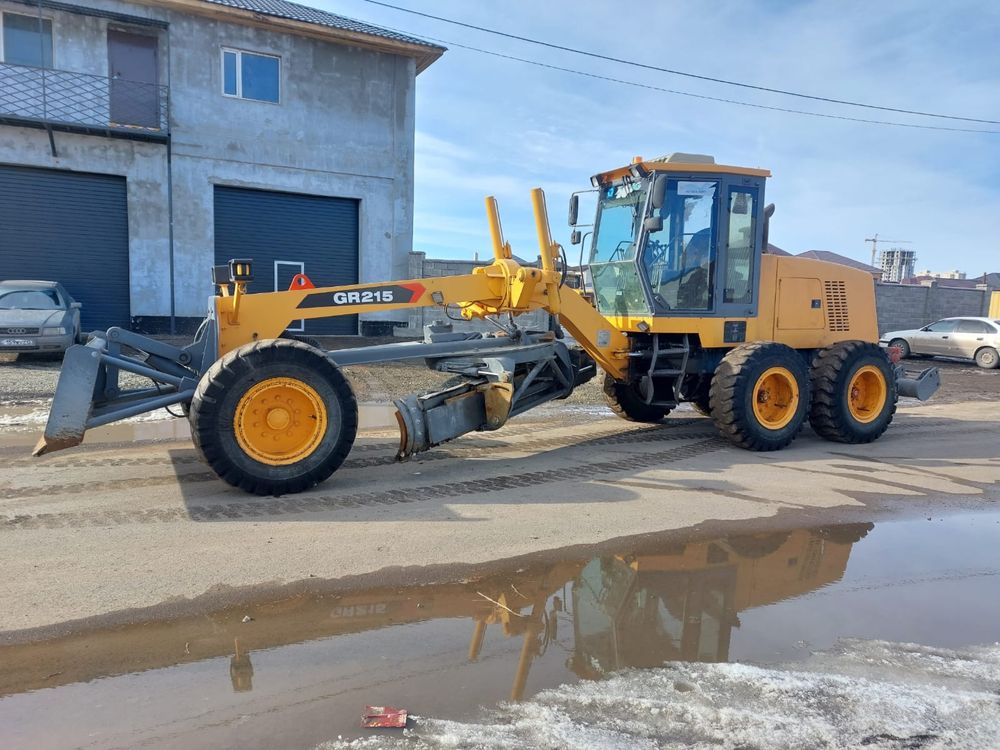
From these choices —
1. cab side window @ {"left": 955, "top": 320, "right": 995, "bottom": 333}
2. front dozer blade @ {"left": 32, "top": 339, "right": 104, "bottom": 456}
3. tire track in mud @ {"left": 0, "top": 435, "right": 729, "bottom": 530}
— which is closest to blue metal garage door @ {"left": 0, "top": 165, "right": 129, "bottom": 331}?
front dozer blade @ {"left": 32, "top": 339, "right": 104, "bottom": 456}

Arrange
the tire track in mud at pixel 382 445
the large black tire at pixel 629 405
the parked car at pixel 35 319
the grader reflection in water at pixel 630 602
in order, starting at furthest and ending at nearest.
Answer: the parked car at pixel 35 319 → the large black tire at pixel 629 405 → the tire track in mud at pixel 382 445 → the grader reflection in water at pixel 630 602

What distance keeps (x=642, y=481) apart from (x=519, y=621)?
302 centimetres

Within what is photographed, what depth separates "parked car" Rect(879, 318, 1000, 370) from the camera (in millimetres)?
19781

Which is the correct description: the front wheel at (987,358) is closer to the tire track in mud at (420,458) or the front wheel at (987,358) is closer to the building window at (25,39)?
the tire track in mud at (420,458)

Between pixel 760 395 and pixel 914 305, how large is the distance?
847 inches

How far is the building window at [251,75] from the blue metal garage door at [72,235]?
11.8 feet

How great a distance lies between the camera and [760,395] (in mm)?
8000

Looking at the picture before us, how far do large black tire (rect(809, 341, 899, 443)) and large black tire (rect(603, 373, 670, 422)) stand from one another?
1.87 m

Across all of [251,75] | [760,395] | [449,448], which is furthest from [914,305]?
[449,448]

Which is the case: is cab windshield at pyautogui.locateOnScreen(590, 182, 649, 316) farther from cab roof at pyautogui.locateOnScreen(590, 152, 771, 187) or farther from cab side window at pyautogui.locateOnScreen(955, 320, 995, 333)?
cab side window at pyautogui.locateOnScreen(955, 320, 995, 333)

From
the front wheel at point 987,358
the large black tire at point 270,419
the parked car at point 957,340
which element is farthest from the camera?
the parked car at point 957,340

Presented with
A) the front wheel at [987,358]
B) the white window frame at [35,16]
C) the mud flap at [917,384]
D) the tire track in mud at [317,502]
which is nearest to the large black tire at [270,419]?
the tire track in mud at [317,502]

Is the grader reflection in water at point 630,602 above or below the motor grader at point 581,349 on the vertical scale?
below

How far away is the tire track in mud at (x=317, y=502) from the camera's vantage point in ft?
16.0
